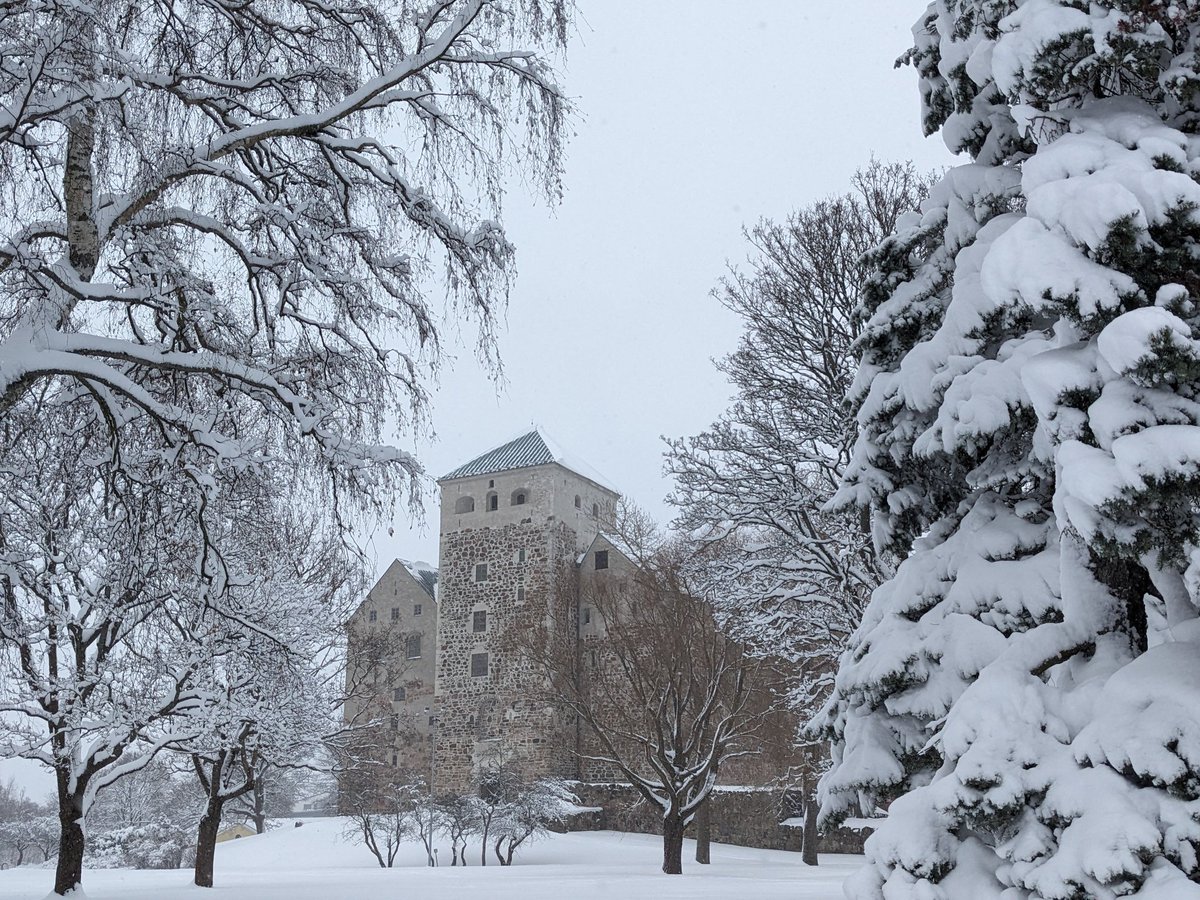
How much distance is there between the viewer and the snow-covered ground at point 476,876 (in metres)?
13.1

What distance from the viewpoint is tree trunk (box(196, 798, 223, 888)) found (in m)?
15.9

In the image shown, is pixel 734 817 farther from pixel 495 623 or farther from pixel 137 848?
pixel 137 848

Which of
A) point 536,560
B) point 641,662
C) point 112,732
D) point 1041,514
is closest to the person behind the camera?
point 1041,514

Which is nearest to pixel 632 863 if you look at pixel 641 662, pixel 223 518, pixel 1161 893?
pixel 641 662

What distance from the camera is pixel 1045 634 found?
13.3 ft

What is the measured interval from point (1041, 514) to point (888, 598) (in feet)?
2.99

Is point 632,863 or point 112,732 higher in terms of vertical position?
point 112,732

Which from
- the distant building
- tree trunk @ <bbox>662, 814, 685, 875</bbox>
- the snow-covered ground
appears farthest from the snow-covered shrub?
tree trunk @ <bbox>662, 814, 685, 875</bbox>

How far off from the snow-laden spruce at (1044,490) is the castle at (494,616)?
27575 mm

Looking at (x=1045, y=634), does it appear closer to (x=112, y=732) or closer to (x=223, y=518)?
(x=223, y=518)

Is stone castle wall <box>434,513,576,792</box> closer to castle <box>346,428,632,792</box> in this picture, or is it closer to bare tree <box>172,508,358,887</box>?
castle <box>346,428,632,792</box>

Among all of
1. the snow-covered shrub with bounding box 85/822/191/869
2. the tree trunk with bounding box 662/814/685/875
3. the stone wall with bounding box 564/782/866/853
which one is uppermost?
the tree trunk with bounding box 662/814/685/875

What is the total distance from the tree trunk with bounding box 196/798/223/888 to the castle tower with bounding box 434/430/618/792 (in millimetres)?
16584

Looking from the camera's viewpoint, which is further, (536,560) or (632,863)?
(536,560)
